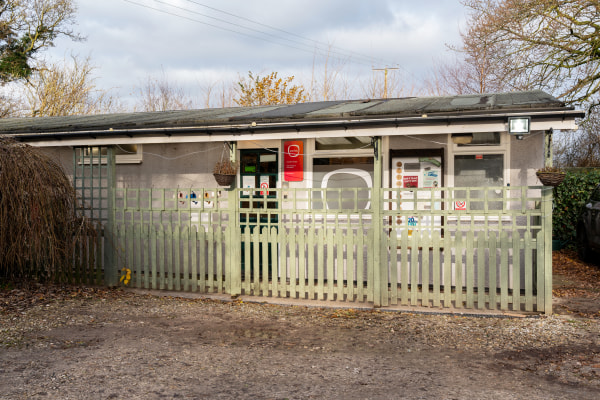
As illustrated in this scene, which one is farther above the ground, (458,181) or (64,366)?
(458,181)

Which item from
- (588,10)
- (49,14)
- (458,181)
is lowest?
(458,181)

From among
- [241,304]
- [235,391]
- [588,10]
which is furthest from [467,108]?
[588,10]

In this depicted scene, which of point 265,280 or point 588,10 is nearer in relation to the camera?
point 265,280

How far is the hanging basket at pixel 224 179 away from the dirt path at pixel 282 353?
6.02ft

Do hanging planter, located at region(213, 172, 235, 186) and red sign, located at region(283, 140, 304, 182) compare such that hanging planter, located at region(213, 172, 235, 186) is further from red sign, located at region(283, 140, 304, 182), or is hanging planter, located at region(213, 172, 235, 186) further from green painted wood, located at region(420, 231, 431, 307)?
green painted wood, located at region(420, 231, 431, 307)

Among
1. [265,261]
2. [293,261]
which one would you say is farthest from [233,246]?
[293,261]

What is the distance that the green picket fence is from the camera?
6.54 metres

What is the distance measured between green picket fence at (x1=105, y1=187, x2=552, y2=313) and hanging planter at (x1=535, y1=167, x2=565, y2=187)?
0.67ft

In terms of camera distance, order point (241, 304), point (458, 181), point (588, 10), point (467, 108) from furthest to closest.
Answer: point (588, 10) < point (458, 181) < point (241, 304) < point (467, 108)

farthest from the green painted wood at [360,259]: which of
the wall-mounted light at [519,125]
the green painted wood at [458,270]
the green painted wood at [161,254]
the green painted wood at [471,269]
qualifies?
the green painted wood at [161,254]

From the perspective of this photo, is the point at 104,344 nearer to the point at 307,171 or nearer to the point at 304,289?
the point at 304,289

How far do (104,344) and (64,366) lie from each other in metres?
0.71

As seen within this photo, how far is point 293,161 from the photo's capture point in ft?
28.8

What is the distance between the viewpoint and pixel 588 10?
1343cm
